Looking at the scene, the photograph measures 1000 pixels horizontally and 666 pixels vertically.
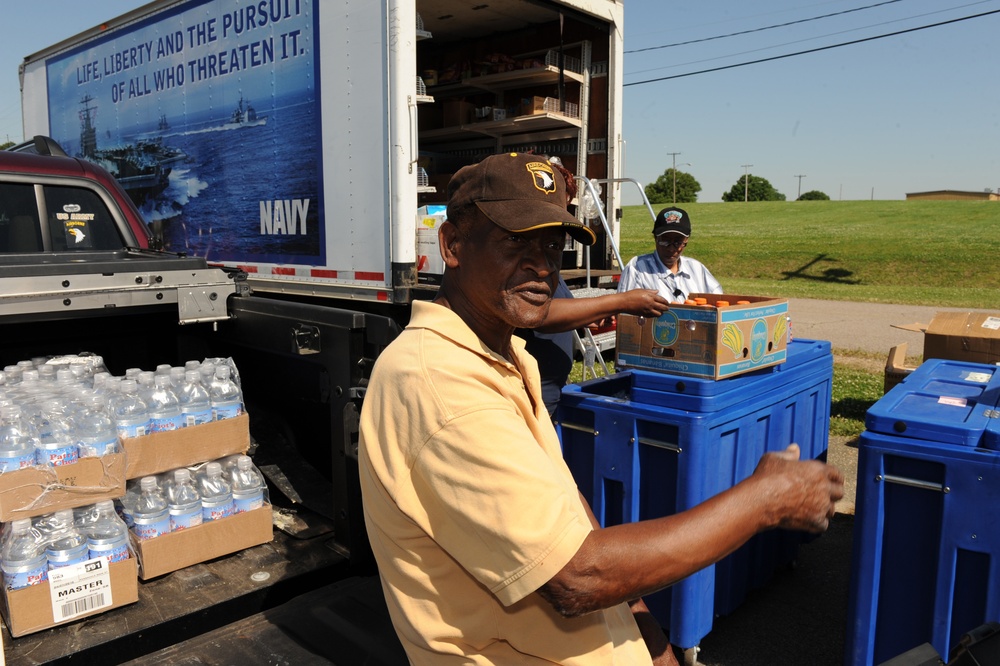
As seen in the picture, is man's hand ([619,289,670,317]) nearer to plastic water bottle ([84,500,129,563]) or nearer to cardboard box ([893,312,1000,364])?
plastic water bottle ([84,500,129,563])

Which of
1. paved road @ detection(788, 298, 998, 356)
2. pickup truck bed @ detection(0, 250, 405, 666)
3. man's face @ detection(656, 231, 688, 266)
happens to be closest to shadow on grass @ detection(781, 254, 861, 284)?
paved road @ detection(788, 298, 998, 356)

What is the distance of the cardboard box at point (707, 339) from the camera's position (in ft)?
10.3

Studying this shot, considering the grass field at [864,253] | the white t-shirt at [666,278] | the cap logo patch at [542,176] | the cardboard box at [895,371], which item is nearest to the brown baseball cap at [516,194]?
the cap logo patch at [542,176]

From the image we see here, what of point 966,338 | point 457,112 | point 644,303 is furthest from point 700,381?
point 457,112

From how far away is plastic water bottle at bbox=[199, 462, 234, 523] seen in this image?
270 centimetres

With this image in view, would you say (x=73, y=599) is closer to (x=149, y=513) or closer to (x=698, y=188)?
(x=149, y=513)

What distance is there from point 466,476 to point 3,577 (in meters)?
1.76

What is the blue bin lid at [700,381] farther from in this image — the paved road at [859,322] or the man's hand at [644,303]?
the paved road at [859,322]

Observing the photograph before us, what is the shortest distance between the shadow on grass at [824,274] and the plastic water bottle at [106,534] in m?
24.6

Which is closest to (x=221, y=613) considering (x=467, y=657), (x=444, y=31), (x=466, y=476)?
(x=467, y=657)

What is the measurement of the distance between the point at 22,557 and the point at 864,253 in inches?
1144

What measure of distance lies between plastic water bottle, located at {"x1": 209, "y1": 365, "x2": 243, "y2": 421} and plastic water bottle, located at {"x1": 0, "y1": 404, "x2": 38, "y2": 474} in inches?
24.0

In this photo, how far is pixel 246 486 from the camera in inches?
111

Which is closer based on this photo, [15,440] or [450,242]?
[450,242]
